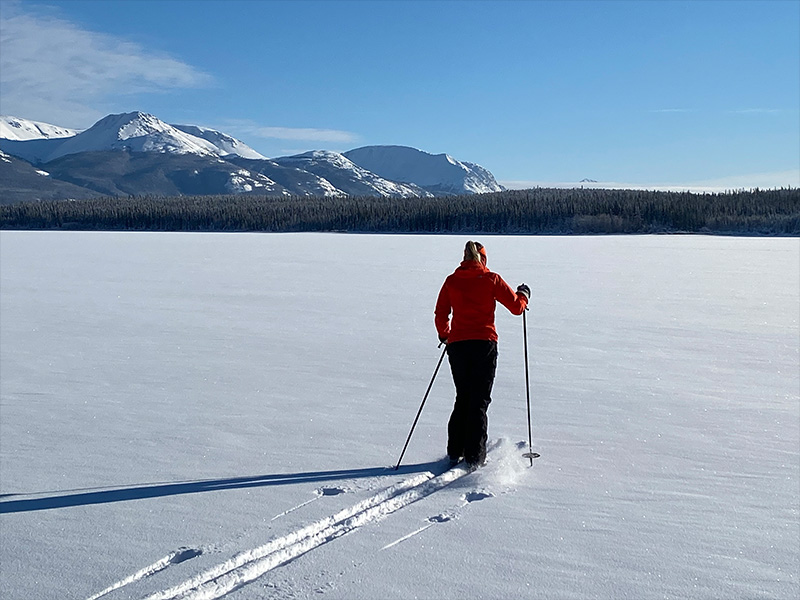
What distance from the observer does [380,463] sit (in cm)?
509

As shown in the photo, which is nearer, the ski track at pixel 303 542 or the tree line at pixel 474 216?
the ski track at pixel 303 542

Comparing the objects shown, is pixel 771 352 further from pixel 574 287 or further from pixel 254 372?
pixel 574 287

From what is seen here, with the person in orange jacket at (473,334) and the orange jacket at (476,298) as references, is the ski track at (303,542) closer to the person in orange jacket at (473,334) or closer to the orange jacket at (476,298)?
the person in orange jacket at (473,334)

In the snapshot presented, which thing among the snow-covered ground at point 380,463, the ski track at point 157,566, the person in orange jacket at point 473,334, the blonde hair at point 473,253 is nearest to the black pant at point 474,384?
the person in orange jacket at point 473,334

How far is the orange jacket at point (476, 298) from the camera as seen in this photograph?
484 centimetres

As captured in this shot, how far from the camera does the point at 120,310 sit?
12812 millimetres

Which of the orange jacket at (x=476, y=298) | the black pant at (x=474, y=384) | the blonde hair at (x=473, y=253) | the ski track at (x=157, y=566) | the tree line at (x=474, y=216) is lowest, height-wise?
the ski track at (x=157, y=566)

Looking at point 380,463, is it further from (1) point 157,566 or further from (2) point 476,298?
(1) point 157,566

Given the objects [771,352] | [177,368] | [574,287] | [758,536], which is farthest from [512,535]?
[574,287]

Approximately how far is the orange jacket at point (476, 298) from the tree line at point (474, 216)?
58.2 metres

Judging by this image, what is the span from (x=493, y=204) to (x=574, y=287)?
2615 inches

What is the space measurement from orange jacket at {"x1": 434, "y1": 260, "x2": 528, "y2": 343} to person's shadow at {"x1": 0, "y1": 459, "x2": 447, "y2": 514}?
1018 mm

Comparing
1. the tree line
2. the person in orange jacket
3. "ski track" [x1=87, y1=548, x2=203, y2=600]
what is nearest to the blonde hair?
the person in orange jacket

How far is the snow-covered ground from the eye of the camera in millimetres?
3488
